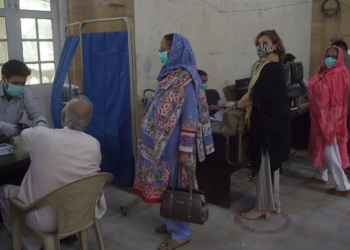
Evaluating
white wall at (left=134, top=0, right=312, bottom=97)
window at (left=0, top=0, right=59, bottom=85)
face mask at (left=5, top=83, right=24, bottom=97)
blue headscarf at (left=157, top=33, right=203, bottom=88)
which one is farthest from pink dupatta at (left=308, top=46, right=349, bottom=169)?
window at (left=0, top=0, right=59, bottom=85)

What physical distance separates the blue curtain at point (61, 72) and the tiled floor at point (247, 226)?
0.88 m

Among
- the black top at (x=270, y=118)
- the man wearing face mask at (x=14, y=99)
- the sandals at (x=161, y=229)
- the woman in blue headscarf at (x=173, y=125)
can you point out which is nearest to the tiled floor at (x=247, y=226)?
the sandals at (x=161, y=229)

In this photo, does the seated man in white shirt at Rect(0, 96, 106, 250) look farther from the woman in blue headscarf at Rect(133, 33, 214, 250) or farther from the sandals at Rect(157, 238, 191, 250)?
A: the sandals at Rect(157, 238, 191, 250)

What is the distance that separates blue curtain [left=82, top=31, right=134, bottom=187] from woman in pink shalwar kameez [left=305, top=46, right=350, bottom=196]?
1.73m

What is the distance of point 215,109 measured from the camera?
163 inches

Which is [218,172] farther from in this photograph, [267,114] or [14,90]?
[14,90]

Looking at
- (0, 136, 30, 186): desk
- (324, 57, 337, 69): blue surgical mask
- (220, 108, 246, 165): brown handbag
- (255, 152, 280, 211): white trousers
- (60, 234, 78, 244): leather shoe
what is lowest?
(60, 234, 78, 244): leather shoe


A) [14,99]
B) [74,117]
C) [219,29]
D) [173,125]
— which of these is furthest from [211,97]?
[74,117]

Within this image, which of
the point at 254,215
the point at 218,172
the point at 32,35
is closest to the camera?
the point at 254,215

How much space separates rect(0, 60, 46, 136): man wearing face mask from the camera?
260 centimetres

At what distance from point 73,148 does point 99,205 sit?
0.45 m

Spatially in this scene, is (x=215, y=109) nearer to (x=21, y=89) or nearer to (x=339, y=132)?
(x=339, y=132)

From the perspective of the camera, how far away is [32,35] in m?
3.87

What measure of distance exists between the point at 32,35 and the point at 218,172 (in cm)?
225
